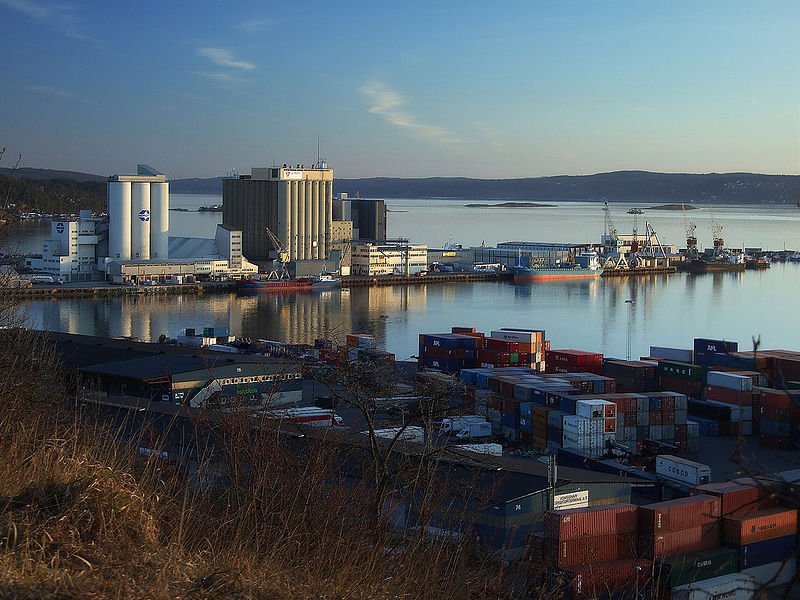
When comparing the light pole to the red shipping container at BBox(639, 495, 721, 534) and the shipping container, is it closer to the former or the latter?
the shipping container

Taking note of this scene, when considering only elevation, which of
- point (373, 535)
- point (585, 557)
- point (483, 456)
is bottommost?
point (585, 557)

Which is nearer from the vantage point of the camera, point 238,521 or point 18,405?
point 238,521

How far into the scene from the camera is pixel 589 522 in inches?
96.2

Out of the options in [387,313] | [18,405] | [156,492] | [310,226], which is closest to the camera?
[156,492]

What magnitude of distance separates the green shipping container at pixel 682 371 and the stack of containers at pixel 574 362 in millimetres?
410

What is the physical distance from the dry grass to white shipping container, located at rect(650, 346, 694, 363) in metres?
5.50

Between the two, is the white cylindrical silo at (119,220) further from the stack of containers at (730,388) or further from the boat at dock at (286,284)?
the stack of containers at (730,388)

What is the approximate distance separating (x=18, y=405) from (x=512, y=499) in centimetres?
143

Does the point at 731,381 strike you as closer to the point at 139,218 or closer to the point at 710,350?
the point at 710,350

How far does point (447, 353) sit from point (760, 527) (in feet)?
11.7

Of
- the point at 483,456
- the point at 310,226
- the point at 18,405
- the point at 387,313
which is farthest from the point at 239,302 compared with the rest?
the point at 18,405

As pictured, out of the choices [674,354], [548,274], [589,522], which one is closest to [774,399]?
[674,354]

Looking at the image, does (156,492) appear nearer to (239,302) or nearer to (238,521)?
(238,521)

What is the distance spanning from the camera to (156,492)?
109cm
